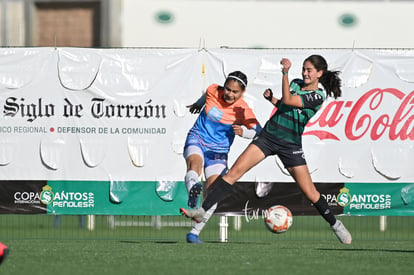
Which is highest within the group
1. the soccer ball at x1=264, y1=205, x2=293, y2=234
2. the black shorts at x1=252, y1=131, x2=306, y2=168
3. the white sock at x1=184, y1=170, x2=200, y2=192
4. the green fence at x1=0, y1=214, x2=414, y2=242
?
the black shorts at x1=252, y1=131, x2=306, y2=168

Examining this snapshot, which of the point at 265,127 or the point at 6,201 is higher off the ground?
the point at 265,127

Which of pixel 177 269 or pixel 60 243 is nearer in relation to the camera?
pixel 177 269

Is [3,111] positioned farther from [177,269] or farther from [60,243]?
[177,269]

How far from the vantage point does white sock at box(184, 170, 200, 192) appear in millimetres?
16188

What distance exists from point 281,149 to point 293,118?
439 mm

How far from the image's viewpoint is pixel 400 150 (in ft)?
54.2

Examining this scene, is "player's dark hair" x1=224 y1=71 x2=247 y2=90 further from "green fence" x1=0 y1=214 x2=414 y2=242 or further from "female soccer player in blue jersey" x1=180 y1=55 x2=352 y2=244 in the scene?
"green fence" x1=0 y1=214 x2=414 y2=242

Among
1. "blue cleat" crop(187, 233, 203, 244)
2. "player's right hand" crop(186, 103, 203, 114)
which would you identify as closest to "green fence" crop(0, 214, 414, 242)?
"player's right hand" crop(186, 103, 203, 114)

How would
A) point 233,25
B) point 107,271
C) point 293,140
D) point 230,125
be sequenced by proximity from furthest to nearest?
point 233,25, point 230,125, point 293,140, point 107,271

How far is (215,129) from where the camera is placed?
16.1m

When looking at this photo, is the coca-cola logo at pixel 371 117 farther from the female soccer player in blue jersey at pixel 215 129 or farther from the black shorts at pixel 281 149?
the black shorts at pixel 281 149

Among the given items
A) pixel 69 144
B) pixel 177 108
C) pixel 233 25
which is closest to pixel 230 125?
pixel 177 108

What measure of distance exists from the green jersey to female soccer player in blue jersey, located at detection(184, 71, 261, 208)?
105 cm

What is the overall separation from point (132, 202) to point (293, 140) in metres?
2.66
